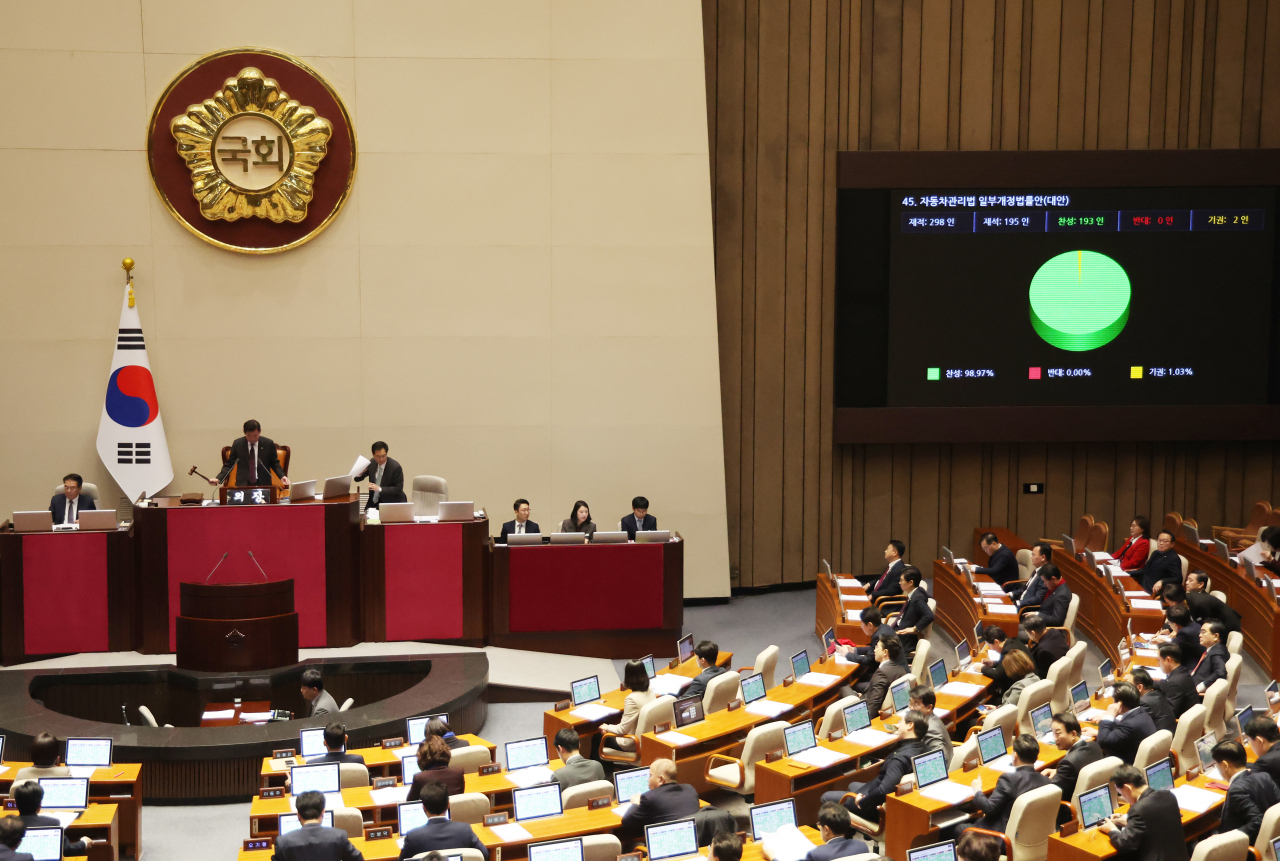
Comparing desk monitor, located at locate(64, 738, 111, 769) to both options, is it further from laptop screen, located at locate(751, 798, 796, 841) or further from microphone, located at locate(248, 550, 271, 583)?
laptop screen, located at locate(751, 798, 796, 841)

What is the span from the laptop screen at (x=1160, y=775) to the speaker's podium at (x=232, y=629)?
20.5 feet

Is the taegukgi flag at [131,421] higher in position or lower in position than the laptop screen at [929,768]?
higher

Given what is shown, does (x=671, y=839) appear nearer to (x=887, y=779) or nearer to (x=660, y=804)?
(x=660, y=804)

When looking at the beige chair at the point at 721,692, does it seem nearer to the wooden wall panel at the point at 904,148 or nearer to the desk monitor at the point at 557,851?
the desk monitor at the point at 557,851

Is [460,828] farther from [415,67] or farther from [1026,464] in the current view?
[1026,464]

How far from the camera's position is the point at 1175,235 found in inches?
504

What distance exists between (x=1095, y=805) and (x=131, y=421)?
30.5 feet

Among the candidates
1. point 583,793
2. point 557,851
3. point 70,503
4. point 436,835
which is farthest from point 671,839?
point 70,503

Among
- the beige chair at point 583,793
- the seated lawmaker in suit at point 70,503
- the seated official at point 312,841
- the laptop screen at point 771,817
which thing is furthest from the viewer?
the seated lawmaker in suit at point 70,503

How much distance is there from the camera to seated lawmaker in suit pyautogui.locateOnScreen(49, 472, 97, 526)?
33.9 feet

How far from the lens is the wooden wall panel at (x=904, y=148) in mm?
13039

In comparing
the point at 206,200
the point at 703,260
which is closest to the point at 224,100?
the point at 206,200

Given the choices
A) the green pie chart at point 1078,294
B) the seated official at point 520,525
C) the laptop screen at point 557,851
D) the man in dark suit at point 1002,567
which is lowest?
the laptop screen at point 557,851

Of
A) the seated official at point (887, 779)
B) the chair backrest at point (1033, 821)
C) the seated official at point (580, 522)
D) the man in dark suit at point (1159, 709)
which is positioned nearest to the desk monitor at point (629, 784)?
the seated official at point (887, 779)
